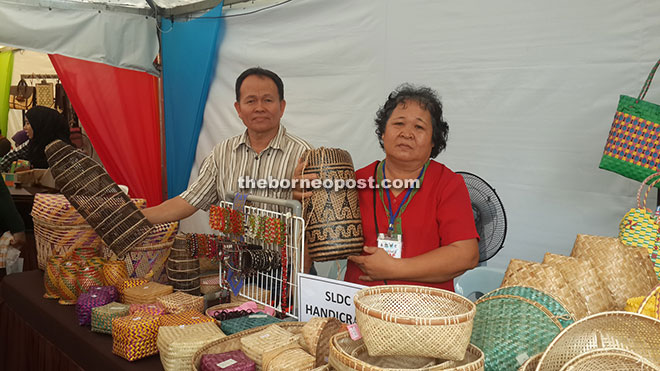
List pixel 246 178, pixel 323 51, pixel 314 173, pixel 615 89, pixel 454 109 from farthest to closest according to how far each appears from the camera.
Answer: pixel 323 51 < pixel 454 109 < pixel 246 178 < pixel 615 89 < pixel 314 173

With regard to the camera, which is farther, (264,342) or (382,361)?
(264,342)

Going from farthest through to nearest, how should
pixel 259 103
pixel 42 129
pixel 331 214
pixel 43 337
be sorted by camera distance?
pixel 42 129
pixel 259 103
pixel 43 337
pixel 331 214

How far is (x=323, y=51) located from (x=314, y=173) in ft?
6.62

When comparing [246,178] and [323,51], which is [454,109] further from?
[246,178]

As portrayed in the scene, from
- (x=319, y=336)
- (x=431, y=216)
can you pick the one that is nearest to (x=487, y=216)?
(x=431, y=216)

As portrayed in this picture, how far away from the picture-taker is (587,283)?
119cm

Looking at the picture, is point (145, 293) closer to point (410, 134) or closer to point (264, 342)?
point (264, 342)

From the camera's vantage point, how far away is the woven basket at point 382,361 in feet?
2.88

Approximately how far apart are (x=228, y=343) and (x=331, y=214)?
0.49 metres

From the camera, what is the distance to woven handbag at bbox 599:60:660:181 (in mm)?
1660

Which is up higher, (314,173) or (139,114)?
(139,114)

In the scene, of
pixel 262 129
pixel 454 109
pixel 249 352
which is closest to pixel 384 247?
pixel 249 352

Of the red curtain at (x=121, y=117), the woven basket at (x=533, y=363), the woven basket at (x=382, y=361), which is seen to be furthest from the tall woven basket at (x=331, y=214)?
the red curtain at (x=121, y=117)

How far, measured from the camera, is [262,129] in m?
2.31
